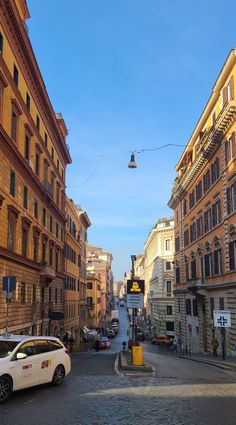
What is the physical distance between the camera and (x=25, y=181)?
32.2m

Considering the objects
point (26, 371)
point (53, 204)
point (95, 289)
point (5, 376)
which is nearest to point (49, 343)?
point (26, 371)

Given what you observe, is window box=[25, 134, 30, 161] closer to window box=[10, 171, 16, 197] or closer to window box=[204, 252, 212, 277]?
window box=[10, 171, 16, 197]

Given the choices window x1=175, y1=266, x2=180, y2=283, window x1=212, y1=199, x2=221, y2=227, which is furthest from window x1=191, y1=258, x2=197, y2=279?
window x1=212, y1=199, x2=221, y2=227

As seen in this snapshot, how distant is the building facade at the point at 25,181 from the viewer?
87.1 feet

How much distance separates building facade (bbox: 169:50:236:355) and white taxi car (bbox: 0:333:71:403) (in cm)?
2237

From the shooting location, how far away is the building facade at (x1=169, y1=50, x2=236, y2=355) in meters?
35.5

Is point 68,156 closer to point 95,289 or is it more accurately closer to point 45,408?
point 45,408

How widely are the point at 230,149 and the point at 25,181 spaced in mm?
15005

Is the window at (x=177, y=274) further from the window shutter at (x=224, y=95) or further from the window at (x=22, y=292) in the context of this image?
the window at (x=22, y=292)

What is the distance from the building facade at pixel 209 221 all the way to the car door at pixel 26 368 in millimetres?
23696

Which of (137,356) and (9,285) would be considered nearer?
(9,285)

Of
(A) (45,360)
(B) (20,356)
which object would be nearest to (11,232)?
(A) (45,360)

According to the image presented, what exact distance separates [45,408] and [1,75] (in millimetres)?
19035

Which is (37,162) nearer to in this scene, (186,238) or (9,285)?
(9,285)
